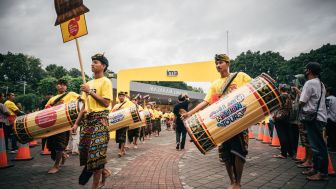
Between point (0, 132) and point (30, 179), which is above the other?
point (0, 132)

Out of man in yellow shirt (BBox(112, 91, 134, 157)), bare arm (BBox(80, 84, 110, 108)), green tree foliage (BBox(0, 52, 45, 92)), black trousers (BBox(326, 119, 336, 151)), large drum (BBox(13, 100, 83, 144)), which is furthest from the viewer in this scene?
green tree foliage (BBox(0, 52, 45, 92))

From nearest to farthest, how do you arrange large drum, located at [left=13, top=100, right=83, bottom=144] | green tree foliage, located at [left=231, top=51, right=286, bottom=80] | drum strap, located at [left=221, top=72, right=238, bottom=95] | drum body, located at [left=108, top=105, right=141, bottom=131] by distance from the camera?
drum strap, located at [left=221, top=72, right=238, bottom=95], large drum, located at [left=13, top=100, right=83, bottom=144], drum body, located at [left=108, top=105, right=141, bottom=131], green tree foliage, located at [left=231, top=51, right=286, bottom=80]

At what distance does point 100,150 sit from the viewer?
348 cm

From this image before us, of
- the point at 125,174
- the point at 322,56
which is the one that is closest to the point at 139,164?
the point at 125,174

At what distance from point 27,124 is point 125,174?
2.40m

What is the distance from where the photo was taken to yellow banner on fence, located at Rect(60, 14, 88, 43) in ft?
12.9

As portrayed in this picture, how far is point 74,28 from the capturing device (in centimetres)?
397

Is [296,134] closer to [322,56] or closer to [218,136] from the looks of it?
[218,136]

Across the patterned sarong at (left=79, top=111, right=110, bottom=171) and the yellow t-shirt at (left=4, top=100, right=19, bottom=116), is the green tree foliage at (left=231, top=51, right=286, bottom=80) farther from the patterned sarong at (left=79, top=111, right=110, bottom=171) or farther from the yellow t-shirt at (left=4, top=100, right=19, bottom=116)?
the patterned sarong at (left=79, top=111, right=110, bottom=171)

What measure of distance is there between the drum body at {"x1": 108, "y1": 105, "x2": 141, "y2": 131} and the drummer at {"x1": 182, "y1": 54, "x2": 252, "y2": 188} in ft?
13.3

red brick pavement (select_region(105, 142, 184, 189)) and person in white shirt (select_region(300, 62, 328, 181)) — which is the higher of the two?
person in white shirt (select_region(300, 62, 328, 181))

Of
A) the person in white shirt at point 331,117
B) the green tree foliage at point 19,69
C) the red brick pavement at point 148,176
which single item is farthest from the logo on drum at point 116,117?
the green tree foliage at point 19,69

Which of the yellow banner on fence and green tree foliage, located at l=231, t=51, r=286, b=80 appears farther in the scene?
green tree foliage, located at l=231, t=51, r=286, b=80

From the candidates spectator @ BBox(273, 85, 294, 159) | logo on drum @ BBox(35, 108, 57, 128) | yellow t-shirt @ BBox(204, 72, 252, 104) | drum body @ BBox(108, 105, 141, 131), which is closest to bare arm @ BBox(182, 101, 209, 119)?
yellow t-shirt @ BBox(204, 72, 252, 104)
